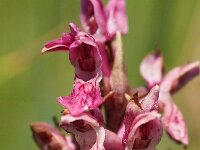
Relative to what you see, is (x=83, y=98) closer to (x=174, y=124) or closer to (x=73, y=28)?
(x=73, y=28)

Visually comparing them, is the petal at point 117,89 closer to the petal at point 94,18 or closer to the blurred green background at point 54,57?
the petal at point 94,18

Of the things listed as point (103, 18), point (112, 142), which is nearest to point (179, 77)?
point (103, 18)

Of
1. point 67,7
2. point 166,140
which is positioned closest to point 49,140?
point 166,140

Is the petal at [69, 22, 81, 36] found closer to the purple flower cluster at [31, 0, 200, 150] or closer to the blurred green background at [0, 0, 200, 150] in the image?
the purple flower cluster at [31, 0, 200, 150]

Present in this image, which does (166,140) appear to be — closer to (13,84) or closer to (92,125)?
(13,84)

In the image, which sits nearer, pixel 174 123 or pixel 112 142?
pixel 112 142

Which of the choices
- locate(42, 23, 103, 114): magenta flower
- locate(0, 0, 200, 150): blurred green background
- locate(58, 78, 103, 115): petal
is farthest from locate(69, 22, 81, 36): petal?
locate(0, 0, 200, 150): blurred green background
